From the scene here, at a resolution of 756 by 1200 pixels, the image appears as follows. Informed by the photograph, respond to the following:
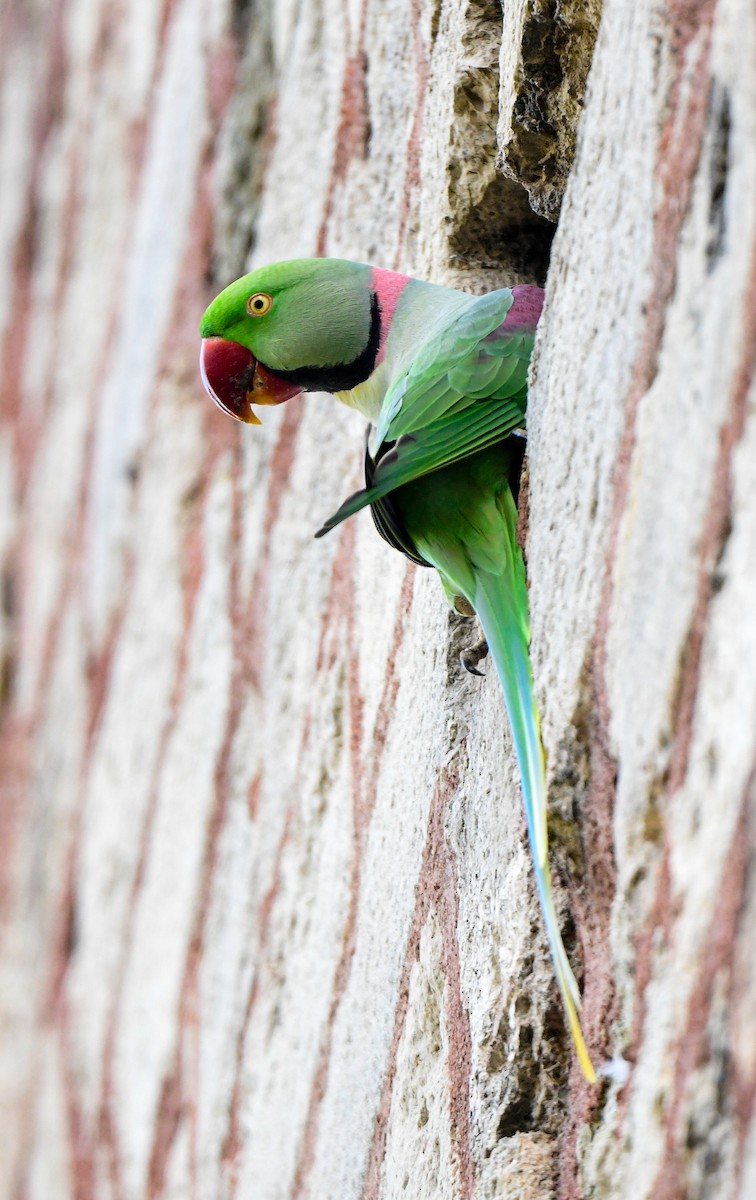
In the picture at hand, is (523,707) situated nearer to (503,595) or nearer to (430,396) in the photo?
(503,595)

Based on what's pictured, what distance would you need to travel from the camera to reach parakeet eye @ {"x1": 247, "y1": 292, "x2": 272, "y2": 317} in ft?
5.49

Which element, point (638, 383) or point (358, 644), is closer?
point (638, 383)

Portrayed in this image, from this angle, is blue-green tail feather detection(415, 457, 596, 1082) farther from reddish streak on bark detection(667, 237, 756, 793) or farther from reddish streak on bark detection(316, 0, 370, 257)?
reddish streak on bark detection(316, 0, 370, 257)

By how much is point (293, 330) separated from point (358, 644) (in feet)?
1.67

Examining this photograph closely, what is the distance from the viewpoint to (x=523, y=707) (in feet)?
3.85

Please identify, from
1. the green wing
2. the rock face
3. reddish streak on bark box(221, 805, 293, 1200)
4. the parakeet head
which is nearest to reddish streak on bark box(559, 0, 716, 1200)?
the rock face

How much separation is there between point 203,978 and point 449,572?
51.5 inches

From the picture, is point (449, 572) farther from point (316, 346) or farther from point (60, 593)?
point (60, 593)

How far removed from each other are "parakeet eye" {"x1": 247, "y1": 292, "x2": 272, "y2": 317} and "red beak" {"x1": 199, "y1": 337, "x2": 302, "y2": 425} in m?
0.04

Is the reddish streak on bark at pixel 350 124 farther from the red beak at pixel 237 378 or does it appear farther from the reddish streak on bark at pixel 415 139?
the red beak at pixel 237 378

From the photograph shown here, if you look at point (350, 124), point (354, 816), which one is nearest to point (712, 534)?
point (354, 816)

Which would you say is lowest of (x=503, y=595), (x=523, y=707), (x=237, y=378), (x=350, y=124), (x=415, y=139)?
(x=523, y=707)

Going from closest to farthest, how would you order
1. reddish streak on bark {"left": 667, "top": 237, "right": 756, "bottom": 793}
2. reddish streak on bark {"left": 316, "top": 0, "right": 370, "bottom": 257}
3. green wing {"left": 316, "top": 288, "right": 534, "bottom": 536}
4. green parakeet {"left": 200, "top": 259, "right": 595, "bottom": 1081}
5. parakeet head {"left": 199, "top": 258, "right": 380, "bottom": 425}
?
reddish streak on bark {"left": 667, "top": 237, "right": 756, "bottom": 793} < green parakeet {"left": 200, "top": 259, "right": 595, "bottom": 1081} < green wing {"left": 316, "top": 288, "right": 534, "bottom": 536} < parakeet head {"left": 199, "top": 258, "right": 380, "bottom": 425} < reddish streak on bark {"left": 316, "top": 0, "right": 370, "bottom": 257}

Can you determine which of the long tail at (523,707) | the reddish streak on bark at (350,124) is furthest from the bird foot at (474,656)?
the reddish streak on bark at (350,124)
